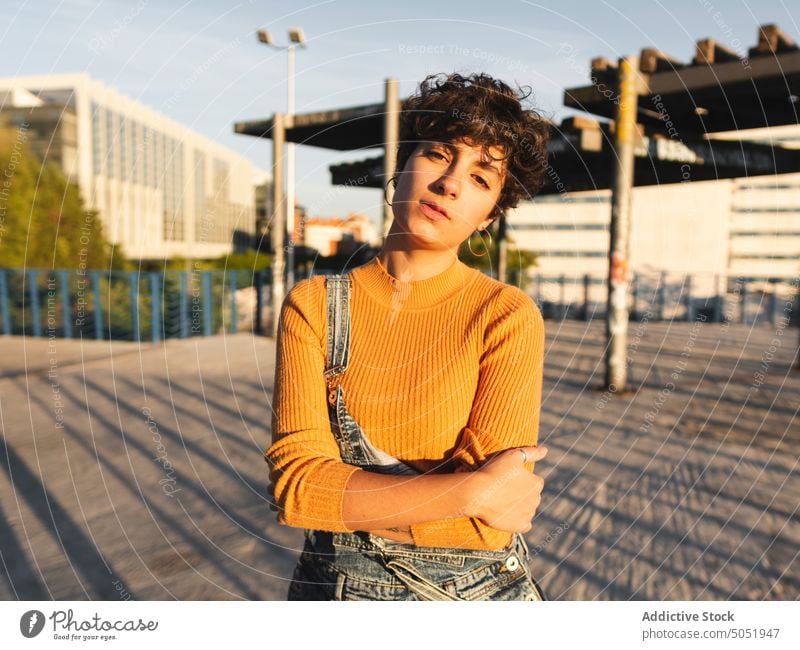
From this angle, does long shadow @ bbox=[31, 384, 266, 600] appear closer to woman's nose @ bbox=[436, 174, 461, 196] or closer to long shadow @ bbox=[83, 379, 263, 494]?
long shadow @ bbox=[83, 379, 263, 494]

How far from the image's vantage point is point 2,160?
21.4 metres

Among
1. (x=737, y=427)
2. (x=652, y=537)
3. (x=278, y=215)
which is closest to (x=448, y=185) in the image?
(x=652, y=537)

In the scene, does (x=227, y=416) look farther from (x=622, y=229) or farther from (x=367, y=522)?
(x=367, y=522)

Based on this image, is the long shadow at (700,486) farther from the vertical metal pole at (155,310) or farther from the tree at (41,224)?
the tree at (41,224)

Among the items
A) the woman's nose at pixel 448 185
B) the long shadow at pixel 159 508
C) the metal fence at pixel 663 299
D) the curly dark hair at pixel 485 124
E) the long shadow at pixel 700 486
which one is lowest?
the long shadow at pixel 159 508

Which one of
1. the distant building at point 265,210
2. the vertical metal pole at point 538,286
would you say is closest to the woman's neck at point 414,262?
the distant building at point 265,210

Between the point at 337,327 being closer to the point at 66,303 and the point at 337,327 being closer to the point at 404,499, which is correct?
the point at 404,499

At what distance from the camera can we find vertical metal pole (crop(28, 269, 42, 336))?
14422 mm

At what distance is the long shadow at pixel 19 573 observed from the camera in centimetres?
385

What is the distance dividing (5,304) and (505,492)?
52.7 ft

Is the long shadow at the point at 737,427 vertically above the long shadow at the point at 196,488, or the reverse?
the long shadow at the point at 737,427

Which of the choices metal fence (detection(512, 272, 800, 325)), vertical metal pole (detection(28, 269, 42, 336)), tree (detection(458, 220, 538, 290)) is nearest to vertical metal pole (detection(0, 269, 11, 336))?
vertical metal pole (detection(28, 269, 42, 336))

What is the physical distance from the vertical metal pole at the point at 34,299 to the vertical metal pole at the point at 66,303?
0.57 m

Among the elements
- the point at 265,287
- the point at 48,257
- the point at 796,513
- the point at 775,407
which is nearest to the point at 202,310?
the point at 265,287
